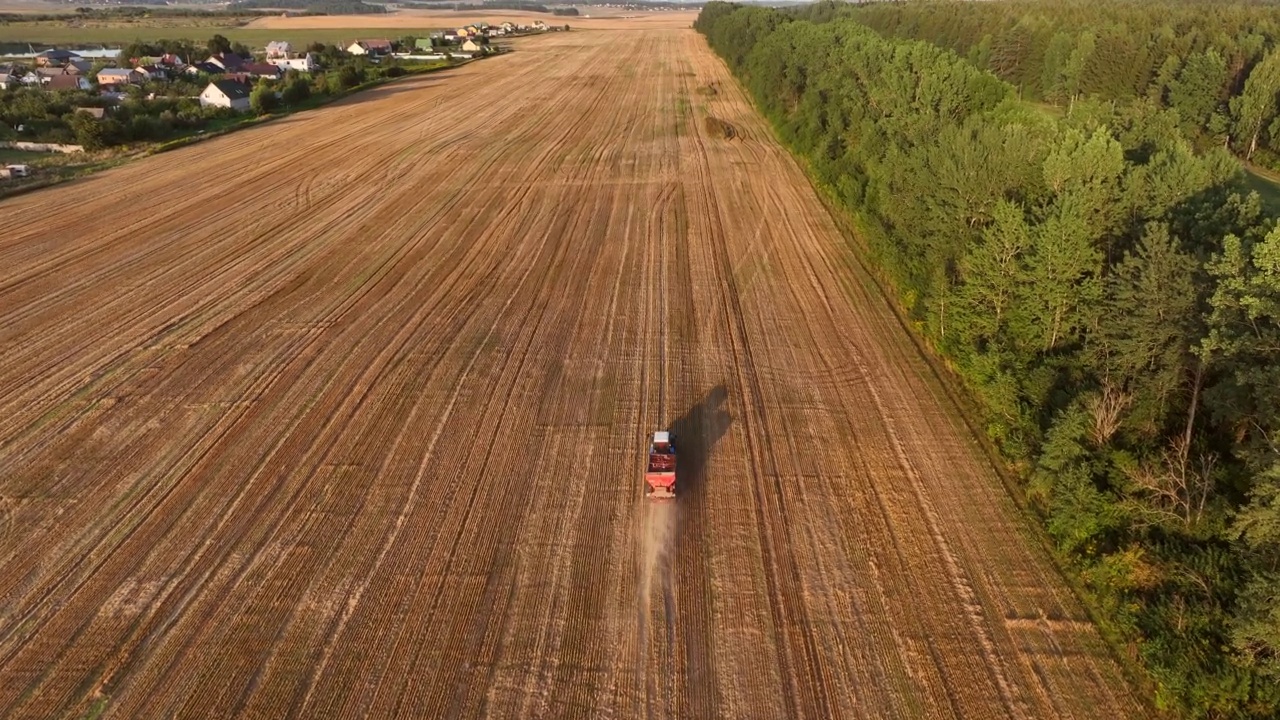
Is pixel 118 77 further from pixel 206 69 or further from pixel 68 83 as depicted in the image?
pixel 206 69

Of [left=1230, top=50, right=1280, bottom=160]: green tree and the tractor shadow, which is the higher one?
[left=1230, top=50, right=1280, bottom=160]: green tree

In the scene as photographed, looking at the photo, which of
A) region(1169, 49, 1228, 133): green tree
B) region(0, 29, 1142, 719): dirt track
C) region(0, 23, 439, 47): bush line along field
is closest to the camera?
region(0, 29, 1142, 719): dirt track

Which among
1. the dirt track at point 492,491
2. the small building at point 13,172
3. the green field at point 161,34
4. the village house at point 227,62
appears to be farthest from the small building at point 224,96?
the green field at point 161,34

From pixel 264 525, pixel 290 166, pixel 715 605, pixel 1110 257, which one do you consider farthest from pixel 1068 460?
pixel 290 166

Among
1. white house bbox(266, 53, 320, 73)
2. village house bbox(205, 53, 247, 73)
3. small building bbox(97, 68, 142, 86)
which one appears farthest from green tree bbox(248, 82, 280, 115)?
white house bbox(266, 53, 320, 73)

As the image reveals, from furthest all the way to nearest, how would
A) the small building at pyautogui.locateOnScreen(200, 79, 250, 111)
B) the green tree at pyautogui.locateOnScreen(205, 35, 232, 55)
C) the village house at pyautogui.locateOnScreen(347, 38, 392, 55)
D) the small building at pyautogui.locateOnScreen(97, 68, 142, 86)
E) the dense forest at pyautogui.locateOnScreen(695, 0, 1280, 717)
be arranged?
the village house at pyautogui.locateOnScreen(347, 38, 392, 55) < the green tree at pyautogui.locateOnScreen(205, 35, 232, 55) < the small building at pyautogui.locateOnScreen(97, 68, 142, 86) < the small building at pyautogui.locateOnScreen(200, 79, 250, 111) < the dense forest at pyautogui.locateOnScreen(695, 0, 1280, 717)

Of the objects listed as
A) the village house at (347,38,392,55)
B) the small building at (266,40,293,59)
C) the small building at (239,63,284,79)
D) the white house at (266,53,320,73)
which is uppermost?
the village house at (347,38,392,55)

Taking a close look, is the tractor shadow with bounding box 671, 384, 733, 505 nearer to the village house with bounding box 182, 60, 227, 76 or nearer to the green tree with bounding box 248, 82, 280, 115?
the green tree with bounding box 248, 82, 280, 115
